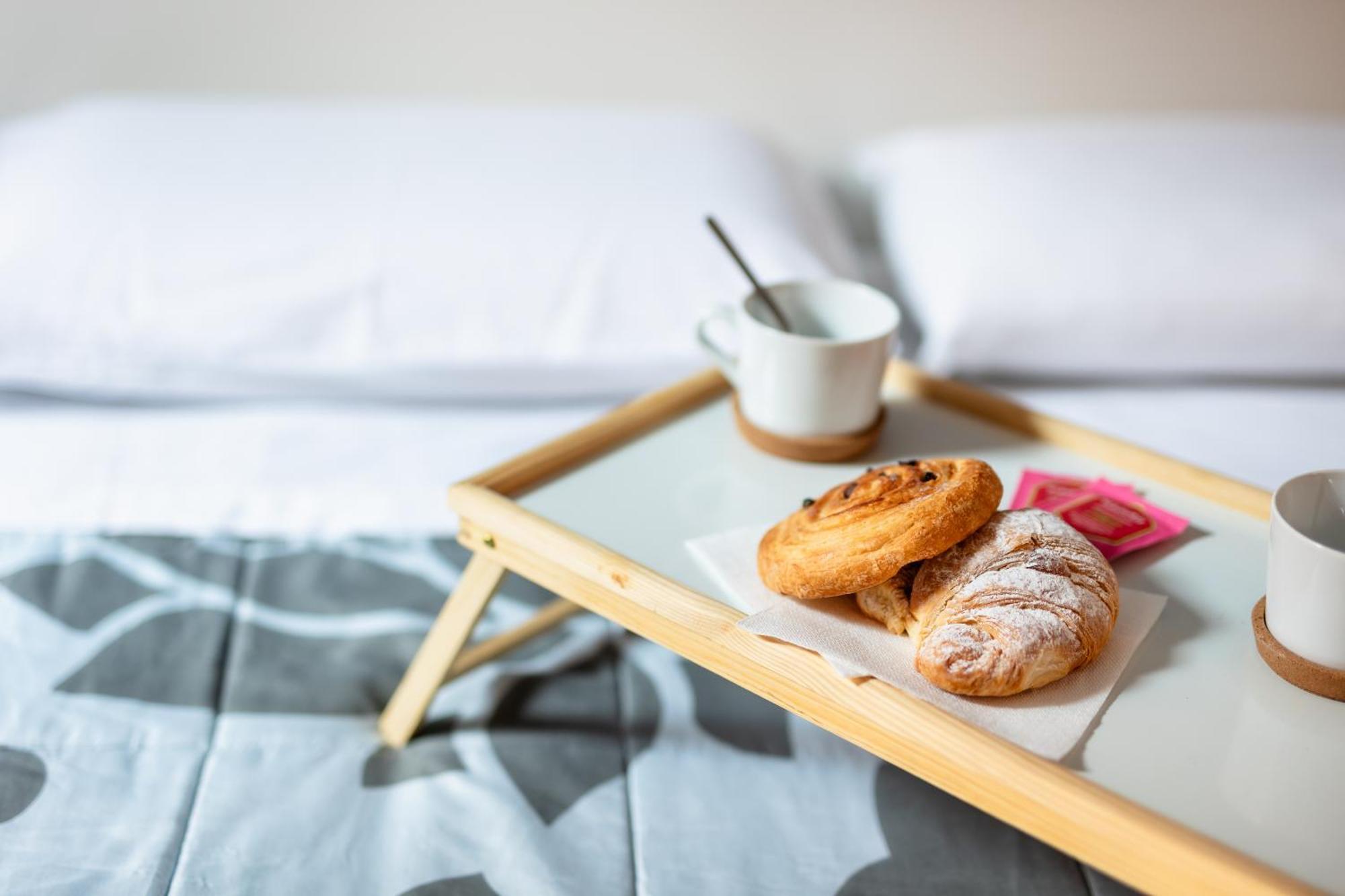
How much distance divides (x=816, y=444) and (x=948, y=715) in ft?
0.87

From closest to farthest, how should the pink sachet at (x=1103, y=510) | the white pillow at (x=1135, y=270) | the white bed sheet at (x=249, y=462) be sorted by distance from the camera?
the pink sachet at (x=1103, y=510) → the white bed sheet at (x=249, y=462) → the white pillow at (x=1135, y=270)

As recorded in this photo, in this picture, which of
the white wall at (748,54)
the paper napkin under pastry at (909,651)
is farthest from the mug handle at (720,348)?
the white wall at (748,54)

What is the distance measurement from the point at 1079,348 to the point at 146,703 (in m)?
0.81

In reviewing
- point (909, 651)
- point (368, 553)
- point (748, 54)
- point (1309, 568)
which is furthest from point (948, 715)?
point (748, 54)

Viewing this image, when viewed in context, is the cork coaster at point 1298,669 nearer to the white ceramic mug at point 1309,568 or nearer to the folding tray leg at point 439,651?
the white ceramic mug at point 1309,568

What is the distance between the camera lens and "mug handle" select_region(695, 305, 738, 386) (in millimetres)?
798

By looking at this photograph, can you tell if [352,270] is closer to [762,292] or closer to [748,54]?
[762,292]

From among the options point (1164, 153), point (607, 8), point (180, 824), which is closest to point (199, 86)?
point (607, 8)

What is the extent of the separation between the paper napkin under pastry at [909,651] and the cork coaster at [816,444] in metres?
0.11

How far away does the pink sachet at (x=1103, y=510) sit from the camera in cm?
67

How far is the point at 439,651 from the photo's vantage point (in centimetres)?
77

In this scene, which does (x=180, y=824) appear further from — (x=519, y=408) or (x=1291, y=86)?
(x=1291, y=86)

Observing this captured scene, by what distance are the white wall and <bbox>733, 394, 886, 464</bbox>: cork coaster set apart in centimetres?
76

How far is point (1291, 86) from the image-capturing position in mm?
1426
